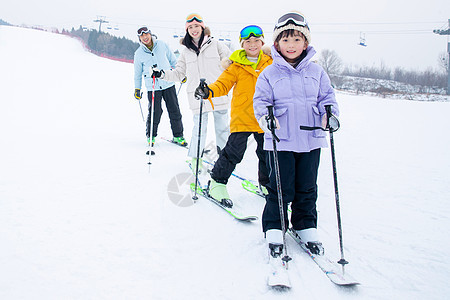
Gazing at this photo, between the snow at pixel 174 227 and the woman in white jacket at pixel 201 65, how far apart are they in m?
0.79

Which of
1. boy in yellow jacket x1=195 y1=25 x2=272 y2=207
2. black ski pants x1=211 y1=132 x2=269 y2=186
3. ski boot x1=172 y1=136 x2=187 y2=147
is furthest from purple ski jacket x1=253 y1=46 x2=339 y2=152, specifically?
ski boot x1=172 y1=136 x2=187 y2=147

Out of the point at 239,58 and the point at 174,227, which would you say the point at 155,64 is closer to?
the point at 239,58

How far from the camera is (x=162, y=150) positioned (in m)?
5.48

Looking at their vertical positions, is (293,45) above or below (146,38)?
below

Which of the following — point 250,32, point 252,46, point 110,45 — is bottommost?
point 252,46

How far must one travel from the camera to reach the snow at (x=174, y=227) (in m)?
1.90

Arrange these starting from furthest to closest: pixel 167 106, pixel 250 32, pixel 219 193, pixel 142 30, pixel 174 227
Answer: pixel 167 106 < pixel 142 30 < pixel 219 193 < pixel 250 32 < pixel 174 227

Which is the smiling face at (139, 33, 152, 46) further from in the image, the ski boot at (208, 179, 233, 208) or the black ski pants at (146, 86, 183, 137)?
the ski boot at (208, 179, 233, 208)

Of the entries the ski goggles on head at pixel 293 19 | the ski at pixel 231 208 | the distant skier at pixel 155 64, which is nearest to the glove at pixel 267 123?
the ski goggles on head at pixel 293 19

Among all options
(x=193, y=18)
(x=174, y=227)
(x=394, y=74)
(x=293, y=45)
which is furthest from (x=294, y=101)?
(x=394, y=74)

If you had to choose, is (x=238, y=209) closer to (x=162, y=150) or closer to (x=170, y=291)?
(x=170, y=291)

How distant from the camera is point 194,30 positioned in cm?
376

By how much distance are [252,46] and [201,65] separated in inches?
46.8

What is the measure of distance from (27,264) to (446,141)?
7.50 m
